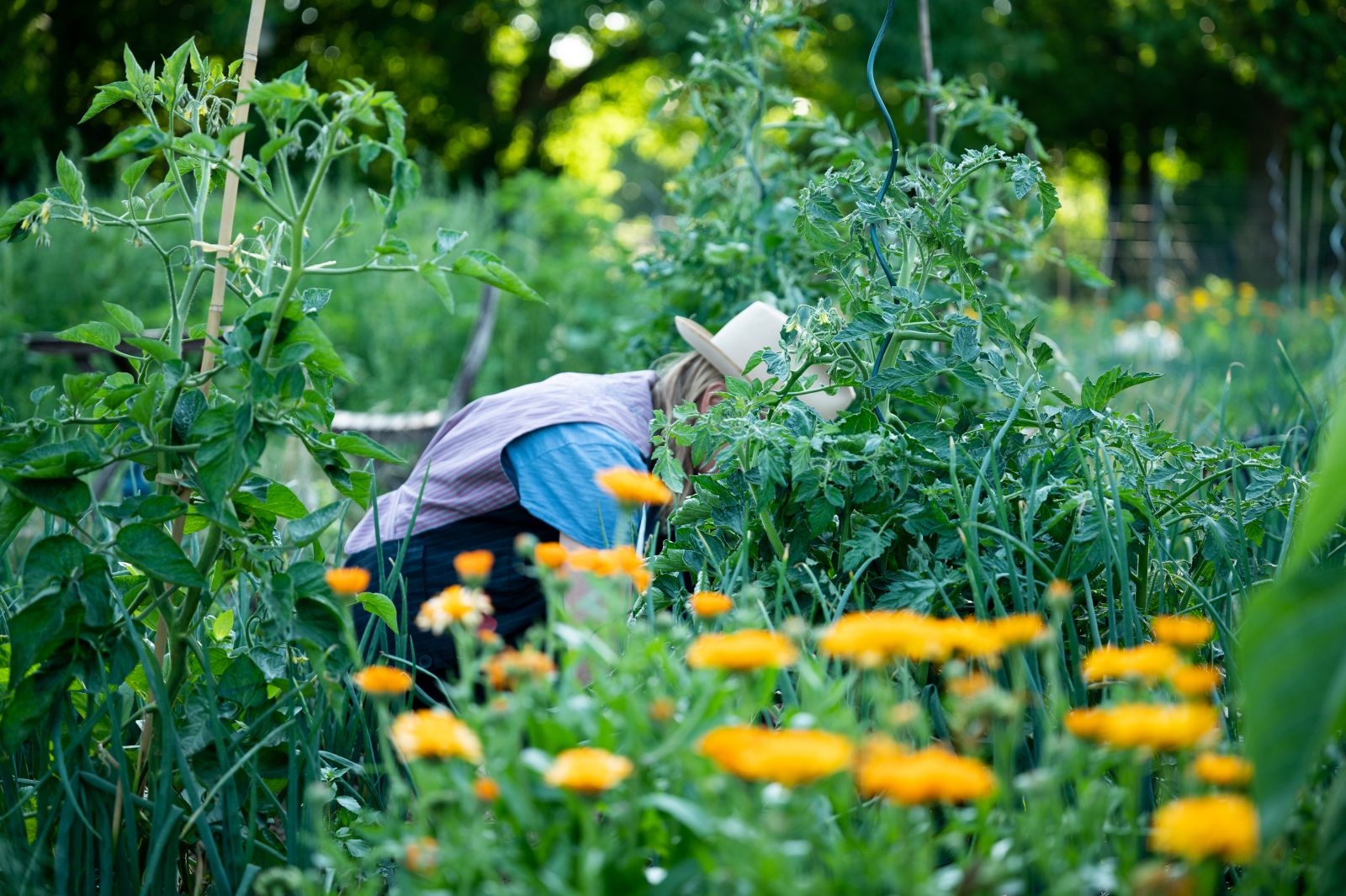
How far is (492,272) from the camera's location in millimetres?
1206

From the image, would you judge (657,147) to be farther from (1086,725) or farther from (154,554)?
(1086,725)

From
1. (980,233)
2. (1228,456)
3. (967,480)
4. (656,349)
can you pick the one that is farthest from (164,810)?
(980,233)

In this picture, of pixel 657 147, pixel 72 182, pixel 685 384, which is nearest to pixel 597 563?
pixel 72 182

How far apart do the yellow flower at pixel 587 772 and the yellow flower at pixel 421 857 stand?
4.7 inches

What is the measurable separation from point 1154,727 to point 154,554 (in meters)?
0.99

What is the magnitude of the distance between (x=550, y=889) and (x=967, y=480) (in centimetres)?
98

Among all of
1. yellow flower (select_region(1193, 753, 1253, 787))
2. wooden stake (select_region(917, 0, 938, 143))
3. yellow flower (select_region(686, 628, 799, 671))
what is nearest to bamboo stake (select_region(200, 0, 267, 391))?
yellow flower (select_region(686, 628, 799, 671))

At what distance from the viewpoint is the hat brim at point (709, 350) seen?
78.7 inches

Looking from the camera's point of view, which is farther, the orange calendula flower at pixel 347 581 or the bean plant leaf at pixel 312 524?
the bean plant leaf at pixel 312 524

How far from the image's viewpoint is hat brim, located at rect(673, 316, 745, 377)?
2.00 m

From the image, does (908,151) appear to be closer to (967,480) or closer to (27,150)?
(967,480)

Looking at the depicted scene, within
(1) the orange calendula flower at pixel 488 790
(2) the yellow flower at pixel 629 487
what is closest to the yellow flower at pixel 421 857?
(1) the orange calendula flower at pixel 488 790

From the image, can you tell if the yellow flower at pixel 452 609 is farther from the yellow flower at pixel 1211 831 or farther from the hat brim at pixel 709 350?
the hat brim at pixel 709 350

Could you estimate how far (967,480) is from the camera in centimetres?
158
